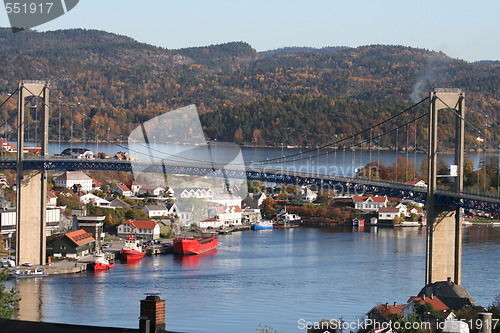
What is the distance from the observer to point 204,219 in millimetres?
20125

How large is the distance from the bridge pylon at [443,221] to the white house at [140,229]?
6.70m

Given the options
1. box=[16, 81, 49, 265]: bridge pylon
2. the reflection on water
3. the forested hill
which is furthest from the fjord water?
the forested hill

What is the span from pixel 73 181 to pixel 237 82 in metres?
54.7

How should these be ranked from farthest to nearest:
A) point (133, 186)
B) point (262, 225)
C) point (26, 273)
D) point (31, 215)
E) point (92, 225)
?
1. point (133, 186)
2. point (262, 225)
3. point (92, 225)
4. point (31, 215)
5. point (26, 273)

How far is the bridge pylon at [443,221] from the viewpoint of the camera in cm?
1116

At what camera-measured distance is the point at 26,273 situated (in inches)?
508

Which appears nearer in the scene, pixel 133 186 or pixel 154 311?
pixel 154 311

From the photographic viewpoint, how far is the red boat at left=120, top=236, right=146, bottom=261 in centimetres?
1486

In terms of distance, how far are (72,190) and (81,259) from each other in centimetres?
743

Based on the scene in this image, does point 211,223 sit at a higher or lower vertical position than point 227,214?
lower

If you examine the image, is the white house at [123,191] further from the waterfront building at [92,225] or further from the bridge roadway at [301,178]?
the waterfront building at [92,225]

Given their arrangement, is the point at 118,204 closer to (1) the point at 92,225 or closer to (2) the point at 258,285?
(1) the point at 92,225

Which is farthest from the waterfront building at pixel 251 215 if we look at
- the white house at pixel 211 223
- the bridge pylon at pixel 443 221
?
the bridge pylon at pixel 443 221

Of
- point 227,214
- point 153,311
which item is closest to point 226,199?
point 227,214
